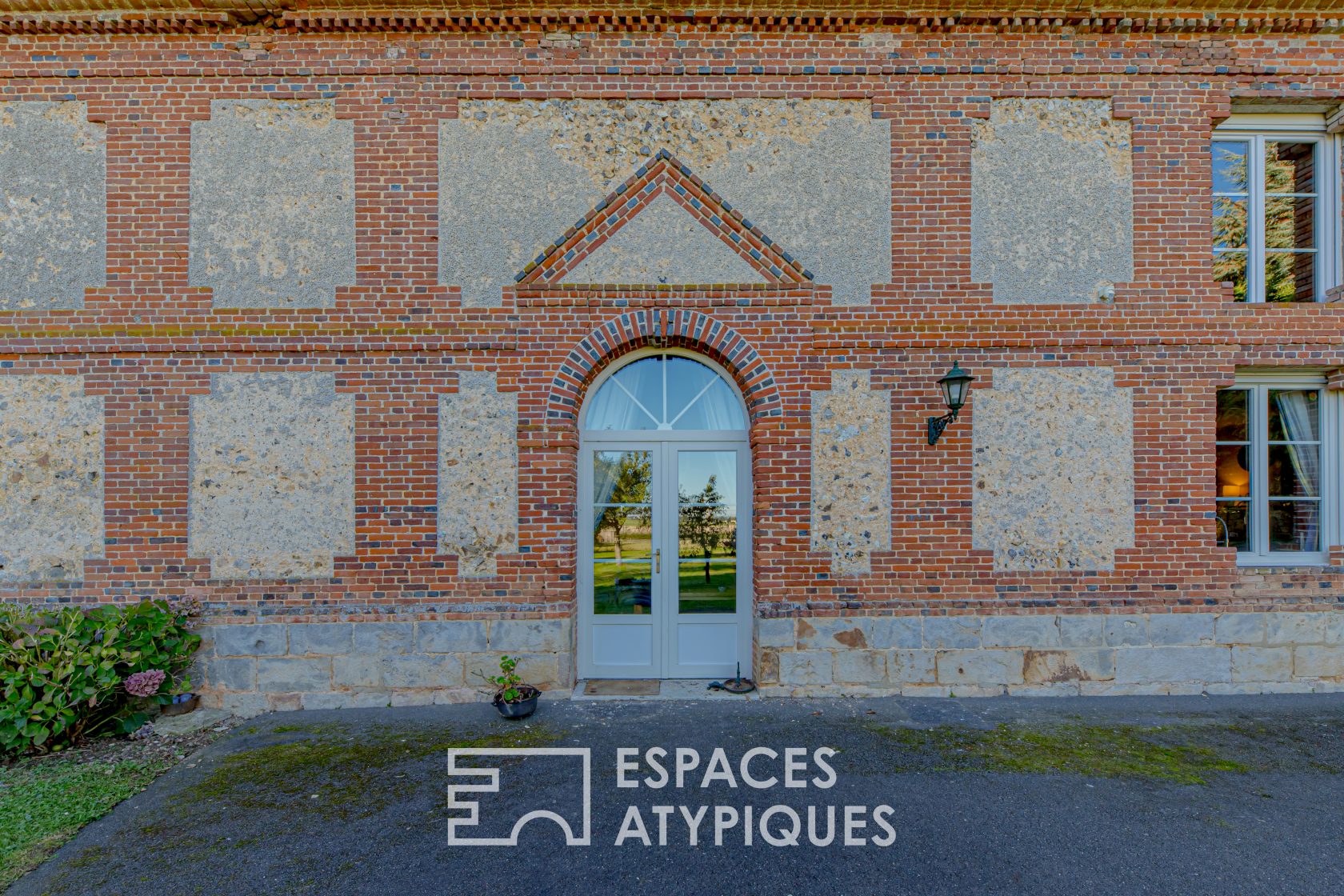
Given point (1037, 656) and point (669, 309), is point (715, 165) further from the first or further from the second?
point (1037, 656)

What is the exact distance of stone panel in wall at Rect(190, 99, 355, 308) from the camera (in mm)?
5348

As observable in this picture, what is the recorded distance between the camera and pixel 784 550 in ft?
17.6

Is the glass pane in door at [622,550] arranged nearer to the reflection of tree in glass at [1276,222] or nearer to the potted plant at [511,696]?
the potted plant at [511,696]

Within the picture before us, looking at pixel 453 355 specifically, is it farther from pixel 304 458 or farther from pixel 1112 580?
pixel 1112 580

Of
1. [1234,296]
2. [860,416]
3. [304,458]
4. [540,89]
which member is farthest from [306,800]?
[1234,296]

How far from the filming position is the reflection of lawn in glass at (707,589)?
5742mm

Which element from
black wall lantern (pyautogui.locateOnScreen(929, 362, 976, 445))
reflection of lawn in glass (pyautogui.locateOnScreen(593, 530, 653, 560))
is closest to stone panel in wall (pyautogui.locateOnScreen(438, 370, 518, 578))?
reflection of lawn in glass (pyautogui.locateOnScreen(593, 530, 653, 560))

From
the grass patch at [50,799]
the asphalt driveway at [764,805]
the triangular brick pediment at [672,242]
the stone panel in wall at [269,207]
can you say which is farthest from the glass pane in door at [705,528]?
the grass patch at [50,799]

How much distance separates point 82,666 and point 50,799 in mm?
1067

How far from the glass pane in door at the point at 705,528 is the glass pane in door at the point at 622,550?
12.4 inches

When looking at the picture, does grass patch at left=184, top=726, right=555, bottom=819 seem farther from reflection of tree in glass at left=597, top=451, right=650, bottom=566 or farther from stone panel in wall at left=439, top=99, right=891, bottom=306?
stone panel in wall at left=439, top=99, right=891, bottom=306

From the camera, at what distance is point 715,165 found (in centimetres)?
546

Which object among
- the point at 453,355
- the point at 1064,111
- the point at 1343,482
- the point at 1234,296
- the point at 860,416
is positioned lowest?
the point at 1343,482

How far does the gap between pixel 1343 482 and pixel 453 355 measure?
322 inches
